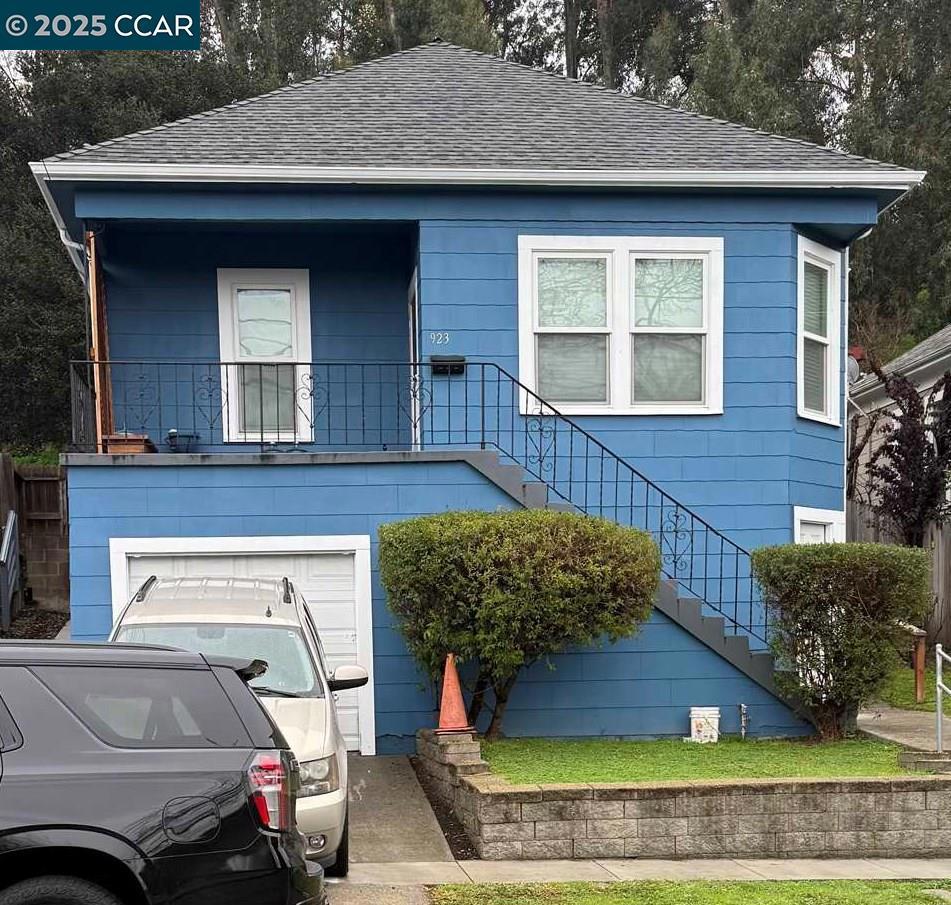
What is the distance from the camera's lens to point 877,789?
797 cm

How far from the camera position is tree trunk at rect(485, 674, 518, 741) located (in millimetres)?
10117

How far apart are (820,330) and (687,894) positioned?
7.34m

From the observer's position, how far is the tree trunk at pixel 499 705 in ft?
33.2

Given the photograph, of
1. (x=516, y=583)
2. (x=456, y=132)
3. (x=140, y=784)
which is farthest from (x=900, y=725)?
(x=140, y=784)

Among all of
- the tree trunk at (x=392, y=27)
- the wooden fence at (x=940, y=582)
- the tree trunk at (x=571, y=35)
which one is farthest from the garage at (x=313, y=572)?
the tree trunk at (x=571, y=35)

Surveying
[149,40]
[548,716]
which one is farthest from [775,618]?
[149,40]

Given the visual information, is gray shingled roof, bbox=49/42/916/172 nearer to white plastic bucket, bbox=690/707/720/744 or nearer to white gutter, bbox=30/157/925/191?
white gutter, bbox=30/157/925/191

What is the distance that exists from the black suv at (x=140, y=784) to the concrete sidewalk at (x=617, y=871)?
2403mm

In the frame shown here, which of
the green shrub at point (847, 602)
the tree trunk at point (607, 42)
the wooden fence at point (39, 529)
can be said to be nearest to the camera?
the green shrub at point (847, 602)

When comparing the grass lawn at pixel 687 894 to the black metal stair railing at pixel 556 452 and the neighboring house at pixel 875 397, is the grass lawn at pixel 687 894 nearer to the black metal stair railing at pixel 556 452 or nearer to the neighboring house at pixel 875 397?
the black metal stair railing at pixel 556 452

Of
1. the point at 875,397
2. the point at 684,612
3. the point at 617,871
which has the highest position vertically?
the point at 875,397

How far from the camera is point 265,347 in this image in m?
12.8

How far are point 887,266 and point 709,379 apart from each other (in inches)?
899

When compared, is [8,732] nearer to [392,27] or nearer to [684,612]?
[684,612]
